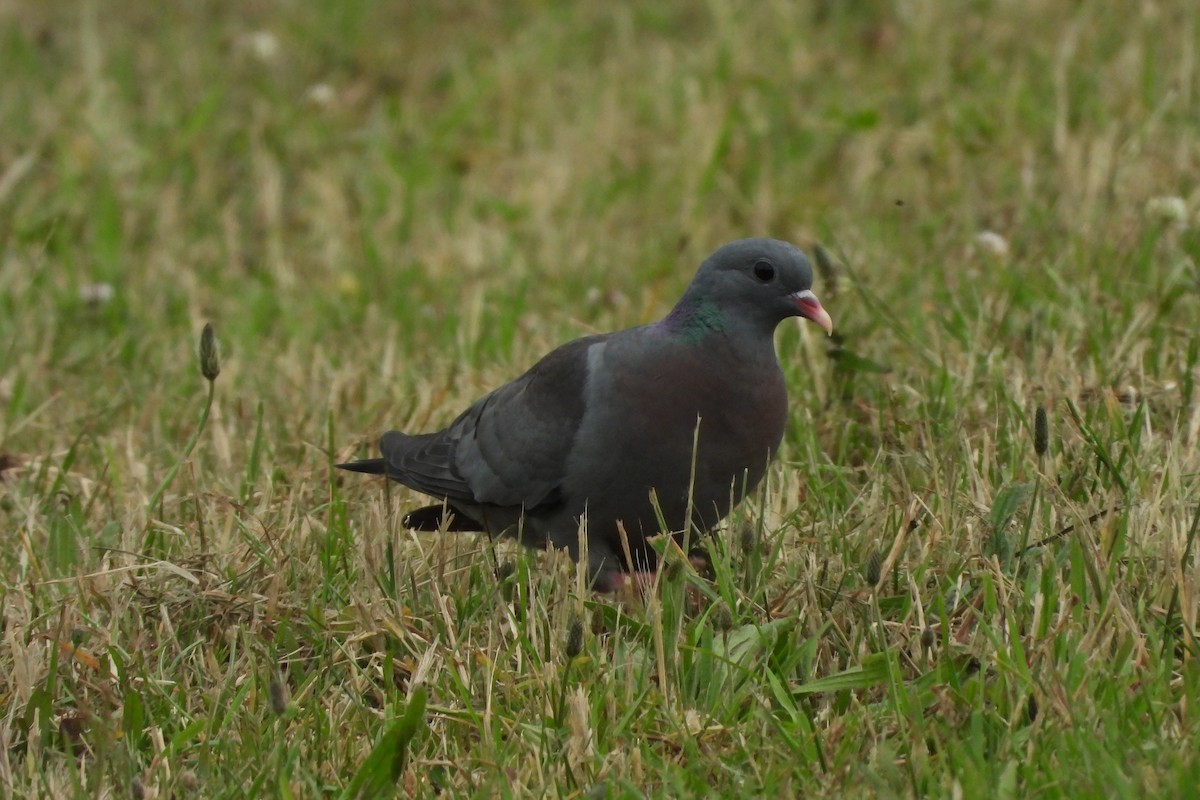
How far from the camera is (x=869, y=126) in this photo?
6.90m

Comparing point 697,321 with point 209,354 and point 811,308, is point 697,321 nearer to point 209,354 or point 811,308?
point 811,308

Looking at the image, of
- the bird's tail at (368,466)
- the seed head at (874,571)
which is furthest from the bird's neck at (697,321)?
→ the bird's tail at (368,466)

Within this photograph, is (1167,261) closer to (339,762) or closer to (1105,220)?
(1105,220)

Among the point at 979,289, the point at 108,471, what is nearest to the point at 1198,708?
the point at 979,289

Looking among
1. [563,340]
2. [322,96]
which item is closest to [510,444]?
[563,340]

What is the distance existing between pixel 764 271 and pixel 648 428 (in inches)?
18.6

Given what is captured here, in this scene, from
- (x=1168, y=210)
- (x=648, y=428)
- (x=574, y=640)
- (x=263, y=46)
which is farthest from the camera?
(x=263, y=46)

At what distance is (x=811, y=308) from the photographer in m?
3.85

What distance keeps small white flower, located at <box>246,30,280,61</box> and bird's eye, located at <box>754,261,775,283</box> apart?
4.90 metres

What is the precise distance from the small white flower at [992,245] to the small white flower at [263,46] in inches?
157

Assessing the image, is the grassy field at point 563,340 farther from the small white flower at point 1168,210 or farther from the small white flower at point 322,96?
the small white flower at point 322,96

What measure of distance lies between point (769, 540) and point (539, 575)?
53 centimetres

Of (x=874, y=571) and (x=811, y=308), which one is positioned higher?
(x=811, y=308)

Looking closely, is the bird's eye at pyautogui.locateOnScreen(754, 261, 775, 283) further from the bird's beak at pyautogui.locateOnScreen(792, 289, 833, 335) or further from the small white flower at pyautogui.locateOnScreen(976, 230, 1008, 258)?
the small white flower at pyautogui.locateOnScreen(976, 230, 1008, 258)
